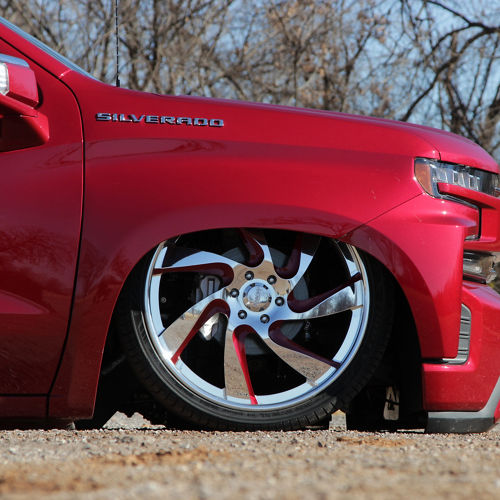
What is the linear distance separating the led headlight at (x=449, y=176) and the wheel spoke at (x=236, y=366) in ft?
2.81

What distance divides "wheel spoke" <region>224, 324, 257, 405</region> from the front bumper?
2.12 ft

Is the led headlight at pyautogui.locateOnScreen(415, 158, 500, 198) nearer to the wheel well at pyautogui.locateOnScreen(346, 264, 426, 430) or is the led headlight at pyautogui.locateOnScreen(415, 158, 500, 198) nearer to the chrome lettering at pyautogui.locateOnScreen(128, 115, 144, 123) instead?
the wheel well at pyautogui.locateOnScreen(346, 264, 426, 430)

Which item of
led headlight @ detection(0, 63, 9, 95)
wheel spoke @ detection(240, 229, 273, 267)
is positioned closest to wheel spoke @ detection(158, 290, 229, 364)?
wheel spoke @ detection(240, 229, 273, 267)

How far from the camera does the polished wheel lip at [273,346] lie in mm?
2635

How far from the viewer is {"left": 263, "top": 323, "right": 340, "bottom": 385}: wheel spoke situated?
8.77 ft

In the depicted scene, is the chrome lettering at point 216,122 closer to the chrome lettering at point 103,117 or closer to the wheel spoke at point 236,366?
the chrome lettering at point 103,117

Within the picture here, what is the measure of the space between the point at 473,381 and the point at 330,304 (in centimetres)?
60

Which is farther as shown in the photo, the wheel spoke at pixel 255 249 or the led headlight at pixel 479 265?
the led headlight at pixel 479 265

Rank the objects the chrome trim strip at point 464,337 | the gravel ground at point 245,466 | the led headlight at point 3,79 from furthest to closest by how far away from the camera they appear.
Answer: the chrome trim strip at point 464,337 → the led headlight at point 3,79 → the gravel ground at point 245,466

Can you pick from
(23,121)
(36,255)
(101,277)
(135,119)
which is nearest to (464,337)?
(101,277)

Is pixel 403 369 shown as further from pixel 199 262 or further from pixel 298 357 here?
pixel 199 262

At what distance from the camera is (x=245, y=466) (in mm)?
1919

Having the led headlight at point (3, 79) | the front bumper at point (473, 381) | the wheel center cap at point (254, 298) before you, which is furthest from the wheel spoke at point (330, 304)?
the led headlight at point (3, 79)

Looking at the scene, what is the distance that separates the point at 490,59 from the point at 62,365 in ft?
26.2
